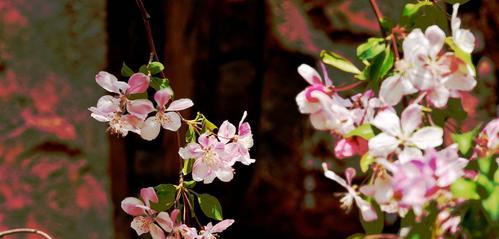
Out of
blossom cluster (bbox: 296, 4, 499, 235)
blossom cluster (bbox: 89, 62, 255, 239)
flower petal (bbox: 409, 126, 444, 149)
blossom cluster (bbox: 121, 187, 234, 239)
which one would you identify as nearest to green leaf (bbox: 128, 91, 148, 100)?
blossom cluster (bbox: 89, 62, 255, 239)

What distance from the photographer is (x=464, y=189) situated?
Answer: 0.62m

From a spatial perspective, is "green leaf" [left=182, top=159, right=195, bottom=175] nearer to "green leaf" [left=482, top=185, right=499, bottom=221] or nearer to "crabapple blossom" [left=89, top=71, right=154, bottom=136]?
"crabapple blossom" [left=89, top=71, right=154, bottom=136]

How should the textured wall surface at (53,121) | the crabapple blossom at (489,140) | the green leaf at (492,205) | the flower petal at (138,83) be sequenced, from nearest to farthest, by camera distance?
the green leaf at (492,205), the crabapple blossom at (489,140), the flower petal at (138,83), the textured wall surface at (53,121)

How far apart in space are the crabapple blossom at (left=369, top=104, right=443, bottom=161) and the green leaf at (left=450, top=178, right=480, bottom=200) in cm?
4

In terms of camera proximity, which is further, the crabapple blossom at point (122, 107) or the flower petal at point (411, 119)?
the crabapple blossom at point (122, 107)

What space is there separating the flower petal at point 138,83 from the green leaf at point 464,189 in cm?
36

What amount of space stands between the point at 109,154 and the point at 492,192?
3.95 ft

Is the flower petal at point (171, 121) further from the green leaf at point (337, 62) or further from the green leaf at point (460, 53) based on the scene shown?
the green leaf at point (460, 53)

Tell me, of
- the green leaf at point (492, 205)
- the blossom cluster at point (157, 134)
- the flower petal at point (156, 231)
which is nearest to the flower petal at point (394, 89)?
the green leaf at point (492, 205)

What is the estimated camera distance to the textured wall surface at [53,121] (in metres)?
1.66

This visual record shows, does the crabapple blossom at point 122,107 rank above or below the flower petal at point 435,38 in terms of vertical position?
above

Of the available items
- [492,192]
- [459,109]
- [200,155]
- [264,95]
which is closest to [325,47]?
[264,95]

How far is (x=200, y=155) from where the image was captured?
3.00ft

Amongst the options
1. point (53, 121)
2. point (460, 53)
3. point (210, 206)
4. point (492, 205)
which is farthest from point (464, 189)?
point (53, 121)
